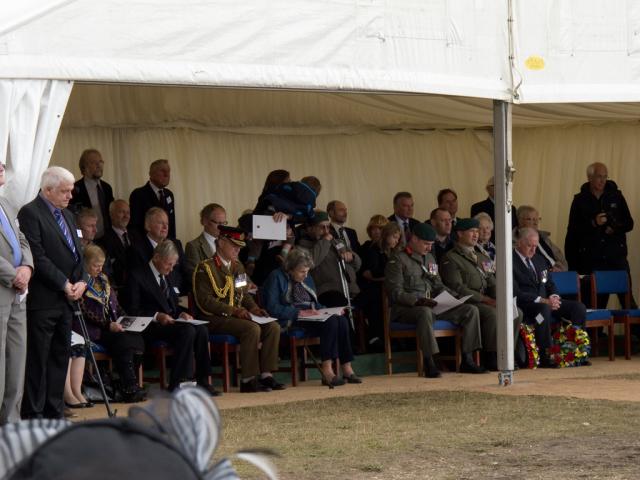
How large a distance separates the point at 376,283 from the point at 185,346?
239cm

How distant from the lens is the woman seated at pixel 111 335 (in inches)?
327

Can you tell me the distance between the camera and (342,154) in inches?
482

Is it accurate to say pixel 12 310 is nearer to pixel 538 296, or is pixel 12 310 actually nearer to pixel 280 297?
pixel 280 297

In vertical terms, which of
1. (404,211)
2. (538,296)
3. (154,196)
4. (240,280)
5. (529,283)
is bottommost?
(538,296)

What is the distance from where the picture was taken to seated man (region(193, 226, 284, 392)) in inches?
352

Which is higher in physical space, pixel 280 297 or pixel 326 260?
pixel 326 260

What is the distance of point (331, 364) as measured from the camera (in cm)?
934

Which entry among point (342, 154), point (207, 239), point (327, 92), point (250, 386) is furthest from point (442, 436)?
point (342, 154)

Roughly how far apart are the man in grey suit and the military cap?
247cm

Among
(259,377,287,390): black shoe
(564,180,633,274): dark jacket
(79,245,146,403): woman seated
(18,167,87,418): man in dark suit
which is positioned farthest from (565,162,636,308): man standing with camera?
(18,167,87,418): man in dark suit

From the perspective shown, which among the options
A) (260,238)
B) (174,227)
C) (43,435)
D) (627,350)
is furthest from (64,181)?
(627,350)

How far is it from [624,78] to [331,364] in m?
2.86

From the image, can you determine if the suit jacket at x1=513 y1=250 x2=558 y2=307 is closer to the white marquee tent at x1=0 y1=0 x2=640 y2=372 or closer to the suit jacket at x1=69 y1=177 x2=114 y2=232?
the white marquee tent at x1=0 y1=0 x2=640 y2=372

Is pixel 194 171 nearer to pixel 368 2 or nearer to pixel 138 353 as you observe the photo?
pixel 138 353
